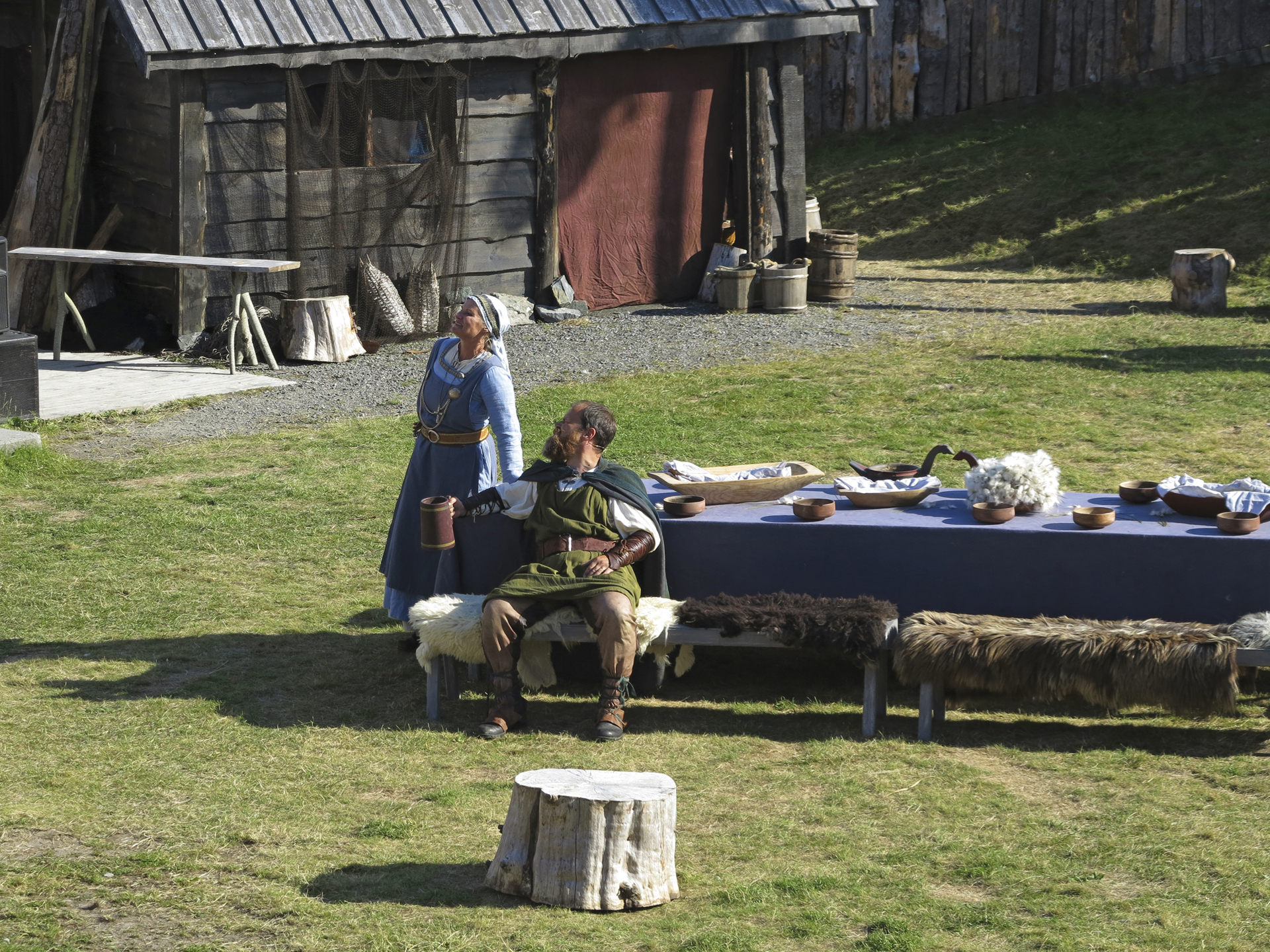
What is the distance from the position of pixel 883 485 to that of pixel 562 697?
5.32 ft

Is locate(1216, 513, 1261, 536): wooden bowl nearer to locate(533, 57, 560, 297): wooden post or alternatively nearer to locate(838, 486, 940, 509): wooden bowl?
locate(838, 486, 940, 509): wooden bowl

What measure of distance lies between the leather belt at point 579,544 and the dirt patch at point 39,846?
2.08m

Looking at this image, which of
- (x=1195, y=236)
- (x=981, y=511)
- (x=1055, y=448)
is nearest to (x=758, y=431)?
(x=1055, y=448)

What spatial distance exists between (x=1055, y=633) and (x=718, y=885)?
5.94 ft

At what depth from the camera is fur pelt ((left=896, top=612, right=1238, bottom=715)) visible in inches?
223

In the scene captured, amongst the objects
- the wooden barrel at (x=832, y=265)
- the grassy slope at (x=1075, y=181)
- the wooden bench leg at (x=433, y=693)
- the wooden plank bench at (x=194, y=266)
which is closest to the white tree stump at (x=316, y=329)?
the wooden plank bench at (x=194, y=266)

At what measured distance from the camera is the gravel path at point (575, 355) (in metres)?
11.2

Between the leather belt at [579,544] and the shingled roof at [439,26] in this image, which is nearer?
the leather belt at [579,544]

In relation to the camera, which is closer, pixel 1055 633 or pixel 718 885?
pixel 718 885

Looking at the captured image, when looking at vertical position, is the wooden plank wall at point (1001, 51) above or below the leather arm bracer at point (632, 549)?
above

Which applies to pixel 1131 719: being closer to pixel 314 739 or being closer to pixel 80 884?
pixel 314 739

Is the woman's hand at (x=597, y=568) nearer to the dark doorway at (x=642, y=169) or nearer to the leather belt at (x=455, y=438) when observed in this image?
the leather belt at (x=455, y=438)

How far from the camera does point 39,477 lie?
31.8 feet

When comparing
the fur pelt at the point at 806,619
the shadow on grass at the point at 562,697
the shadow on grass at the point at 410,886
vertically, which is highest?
the fur pelt at the point at 806,619
